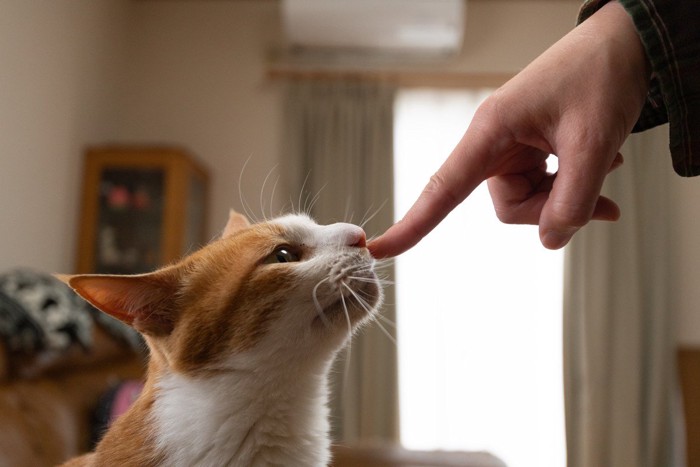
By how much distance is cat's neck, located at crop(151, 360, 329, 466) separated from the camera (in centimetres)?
82

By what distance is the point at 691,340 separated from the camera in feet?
12.1

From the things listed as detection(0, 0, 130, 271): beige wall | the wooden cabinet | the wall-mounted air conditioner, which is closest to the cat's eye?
detection(0, 0, 130, 271): beige wall

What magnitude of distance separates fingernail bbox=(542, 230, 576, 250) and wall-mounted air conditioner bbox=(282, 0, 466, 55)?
296cm

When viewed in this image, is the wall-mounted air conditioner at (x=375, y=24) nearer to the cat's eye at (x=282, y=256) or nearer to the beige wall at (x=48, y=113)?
the beige wall at (x=48, y=113)

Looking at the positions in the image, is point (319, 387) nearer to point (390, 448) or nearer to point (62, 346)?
point (390, 448)

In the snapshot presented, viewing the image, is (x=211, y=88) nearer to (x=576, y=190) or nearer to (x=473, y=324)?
(x=473, y=324)

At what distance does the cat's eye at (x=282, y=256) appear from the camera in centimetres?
92

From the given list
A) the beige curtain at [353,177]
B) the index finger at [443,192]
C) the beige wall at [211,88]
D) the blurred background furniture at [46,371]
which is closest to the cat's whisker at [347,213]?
the beige curtain at [353,177]

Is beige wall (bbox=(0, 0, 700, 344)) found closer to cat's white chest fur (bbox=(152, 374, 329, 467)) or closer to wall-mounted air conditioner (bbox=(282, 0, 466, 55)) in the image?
wall-mounted air conditioner (bbox=(282, 0, 466, 55))

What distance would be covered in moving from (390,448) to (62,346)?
4.23ft

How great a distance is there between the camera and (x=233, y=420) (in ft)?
2.74

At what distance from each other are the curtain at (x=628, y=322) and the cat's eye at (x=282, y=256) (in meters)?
2.91

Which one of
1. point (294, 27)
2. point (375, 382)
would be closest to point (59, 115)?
point (294, 27)

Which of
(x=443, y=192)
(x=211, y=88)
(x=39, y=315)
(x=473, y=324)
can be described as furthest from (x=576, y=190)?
(x=211, y=88)
